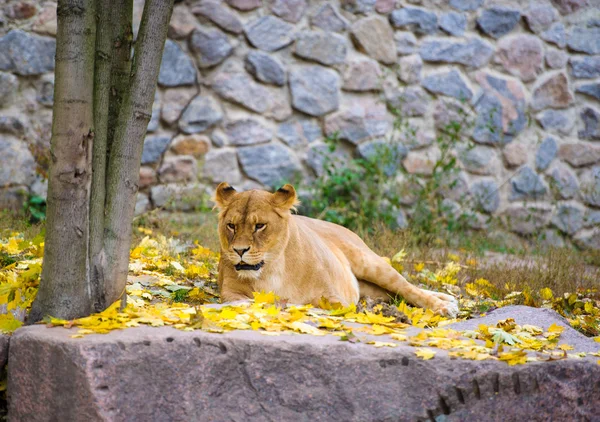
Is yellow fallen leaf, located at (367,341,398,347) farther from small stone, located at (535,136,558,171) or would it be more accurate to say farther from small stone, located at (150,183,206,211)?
small stone, located at (535,136,558,171)

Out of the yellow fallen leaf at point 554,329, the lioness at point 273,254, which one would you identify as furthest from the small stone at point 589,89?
the yellow fallen leaf at point 554,329

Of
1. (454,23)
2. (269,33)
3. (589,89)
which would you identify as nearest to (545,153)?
(589,89)

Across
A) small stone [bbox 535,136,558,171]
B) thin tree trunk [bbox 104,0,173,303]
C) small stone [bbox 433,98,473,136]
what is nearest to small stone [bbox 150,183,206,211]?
small stone [bbox 433,98,473,136]

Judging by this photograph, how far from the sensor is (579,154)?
858cm

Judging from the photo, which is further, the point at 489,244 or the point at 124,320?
the point at 489,244

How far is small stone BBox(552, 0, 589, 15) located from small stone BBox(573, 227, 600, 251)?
8.36 feet

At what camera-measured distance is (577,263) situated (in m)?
6.50

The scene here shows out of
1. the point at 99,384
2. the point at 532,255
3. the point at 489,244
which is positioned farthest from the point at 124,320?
the point at 489,244

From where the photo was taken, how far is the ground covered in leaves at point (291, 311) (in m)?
3.23

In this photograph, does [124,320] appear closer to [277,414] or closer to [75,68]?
[277,414]

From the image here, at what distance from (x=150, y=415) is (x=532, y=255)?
5.07 meters

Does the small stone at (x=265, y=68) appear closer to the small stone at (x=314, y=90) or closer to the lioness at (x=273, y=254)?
the small stone at (x=314, y=90)

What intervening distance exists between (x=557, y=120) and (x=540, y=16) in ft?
3.95

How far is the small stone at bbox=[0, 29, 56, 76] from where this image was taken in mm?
6750
